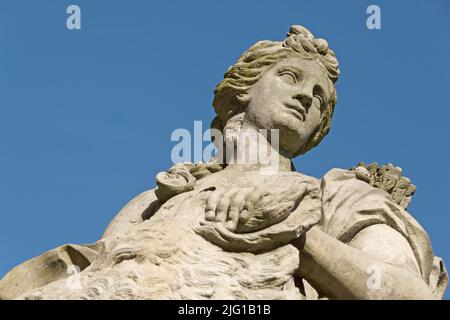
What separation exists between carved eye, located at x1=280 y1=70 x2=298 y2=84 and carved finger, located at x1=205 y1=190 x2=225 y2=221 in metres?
1.46

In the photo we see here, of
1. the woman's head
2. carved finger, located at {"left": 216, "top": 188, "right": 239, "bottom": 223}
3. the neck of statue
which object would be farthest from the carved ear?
carved finger, located at {"left": 216, "top": 188, "right": 239, "bottom": 223}

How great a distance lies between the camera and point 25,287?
9.97 metres

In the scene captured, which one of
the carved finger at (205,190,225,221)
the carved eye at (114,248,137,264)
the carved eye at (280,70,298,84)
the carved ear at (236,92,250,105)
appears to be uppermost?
the carved eye at (280,70,298,84)

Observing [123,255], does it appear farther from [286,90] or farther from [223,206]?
[286,90]

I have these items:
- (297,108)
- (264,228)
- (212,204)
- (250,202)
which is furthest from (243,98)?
(264,228)

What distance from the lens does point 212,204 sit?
9.76 metres

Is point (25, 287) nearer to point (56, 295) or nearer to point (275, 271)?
point (56, 295)

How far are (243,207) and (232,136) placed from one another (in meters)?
1.50

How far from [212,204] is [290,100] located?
144cm

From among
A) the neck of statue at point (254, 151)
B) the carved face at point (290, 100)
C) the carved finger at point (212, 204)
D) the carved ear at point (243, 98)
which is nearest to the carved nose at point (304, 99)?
the carved face at point (290, 100)

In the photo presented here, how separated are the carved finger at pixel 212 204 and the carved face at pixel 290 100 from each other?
3.52 feet

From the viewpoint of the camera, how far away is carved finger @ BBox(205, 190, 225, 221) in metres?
9.66

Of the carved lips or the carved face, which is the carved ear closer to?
the carved face

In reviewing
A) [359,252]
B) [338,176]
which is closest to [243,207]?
[359,252]
